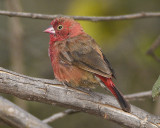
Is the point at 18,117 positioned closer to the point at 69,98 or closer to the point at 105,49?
the point at 69,98

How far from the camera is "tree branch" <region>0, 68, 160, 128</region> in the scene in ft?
11.6

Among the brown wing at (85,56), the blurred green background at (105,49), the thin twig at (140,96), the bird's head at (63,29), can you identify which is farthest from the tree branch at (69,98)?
the blurred green background at (105,49)

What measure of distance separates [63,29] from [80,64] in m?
0.84

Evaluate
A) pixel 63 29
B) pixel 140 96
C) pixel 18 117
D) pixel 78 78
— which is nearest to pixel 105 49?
pixel 63 29

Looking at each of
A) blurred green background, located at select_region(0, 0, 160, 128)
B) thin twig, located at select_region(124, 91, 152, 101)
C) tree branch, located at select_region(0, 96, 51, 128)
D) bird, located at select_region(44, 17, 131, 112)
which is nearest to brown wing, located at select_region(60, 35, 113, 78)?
bird, located at select_region(44, 17, 131, 112)

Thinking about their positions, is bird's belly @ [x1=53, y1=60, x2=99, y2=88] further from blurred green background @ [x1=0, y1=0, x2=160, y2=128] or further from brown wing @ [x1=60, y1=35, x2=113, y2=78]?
blurred green background @ [x1=0, y1=0, x2=160, y2=128]

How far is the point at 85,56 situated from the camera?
4.32 meters

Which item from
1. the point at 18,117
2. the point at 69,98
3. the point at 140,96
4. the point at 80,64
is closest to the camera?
the point at 18,117

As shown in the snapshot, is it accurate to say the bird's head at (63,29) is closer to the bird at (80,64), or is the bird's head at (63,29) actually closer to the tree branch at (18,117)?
the bird at (80,64)

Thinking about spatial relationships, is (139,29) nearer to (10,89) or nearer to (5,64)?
(5,64)

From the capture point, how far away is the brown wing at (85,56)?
412 centimetres

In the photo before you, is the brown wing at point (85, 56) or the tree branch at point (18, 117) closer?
the tree branch at point (18, 117)

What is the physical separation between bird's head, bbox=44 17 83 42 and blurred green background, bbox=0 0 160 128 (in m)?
0.75

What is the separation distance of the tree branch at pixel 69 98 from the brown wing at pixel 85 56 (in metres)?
0.33
